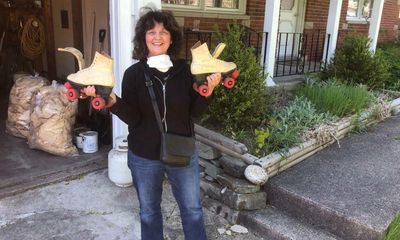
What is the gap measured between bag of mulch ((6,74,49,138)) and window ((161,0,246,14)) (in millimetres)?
2151

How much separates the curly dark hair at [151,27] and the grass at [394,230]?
1.88 m

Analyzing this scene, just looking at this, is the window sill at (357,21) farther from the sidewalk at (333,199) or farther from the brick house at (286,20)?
the sidewalk at (333,199)

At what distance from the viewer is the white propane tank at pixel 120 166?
321 cm

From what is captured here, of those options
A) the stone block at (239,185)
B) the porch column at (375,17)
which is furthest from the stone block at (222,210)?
the porch column at (375,17)

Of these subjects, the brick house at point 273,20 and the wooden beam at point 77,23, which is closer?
the brick house at point 273,20

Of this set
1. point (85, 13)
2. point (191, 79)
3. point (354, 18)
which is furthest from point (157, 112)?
point (354, 18)

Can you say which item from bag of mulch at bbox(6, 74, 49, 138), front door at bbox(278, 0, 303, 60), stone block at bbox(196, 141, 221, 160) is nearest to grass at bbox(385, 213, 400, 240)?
stone block at bbox(196, 141, 221, 160)

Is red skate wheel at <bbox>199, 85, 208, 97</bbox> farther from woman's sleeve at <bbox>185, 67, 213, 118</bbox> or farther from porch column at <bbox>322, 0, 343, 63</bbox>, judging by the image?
porch column at <bbox>322, 0, 343, 63</bbox>

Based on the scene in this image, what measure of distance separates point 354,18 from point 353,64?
4.18 metres

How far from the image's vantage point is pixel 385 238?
251cm

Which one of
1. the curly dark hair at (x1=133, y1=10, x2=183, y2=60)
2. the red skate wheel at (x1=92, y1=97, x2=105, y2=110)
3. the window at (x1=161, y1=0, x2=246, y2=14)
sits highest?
the window at (x1=161, y1=0, x2=246, y2=14)

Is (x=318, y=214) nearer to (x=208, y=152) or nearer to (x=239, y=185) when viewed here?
(x=239, y=185)

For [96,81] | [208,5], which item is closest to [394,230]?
[96,81]

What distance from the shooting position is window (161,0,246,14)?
5449 millimetres
